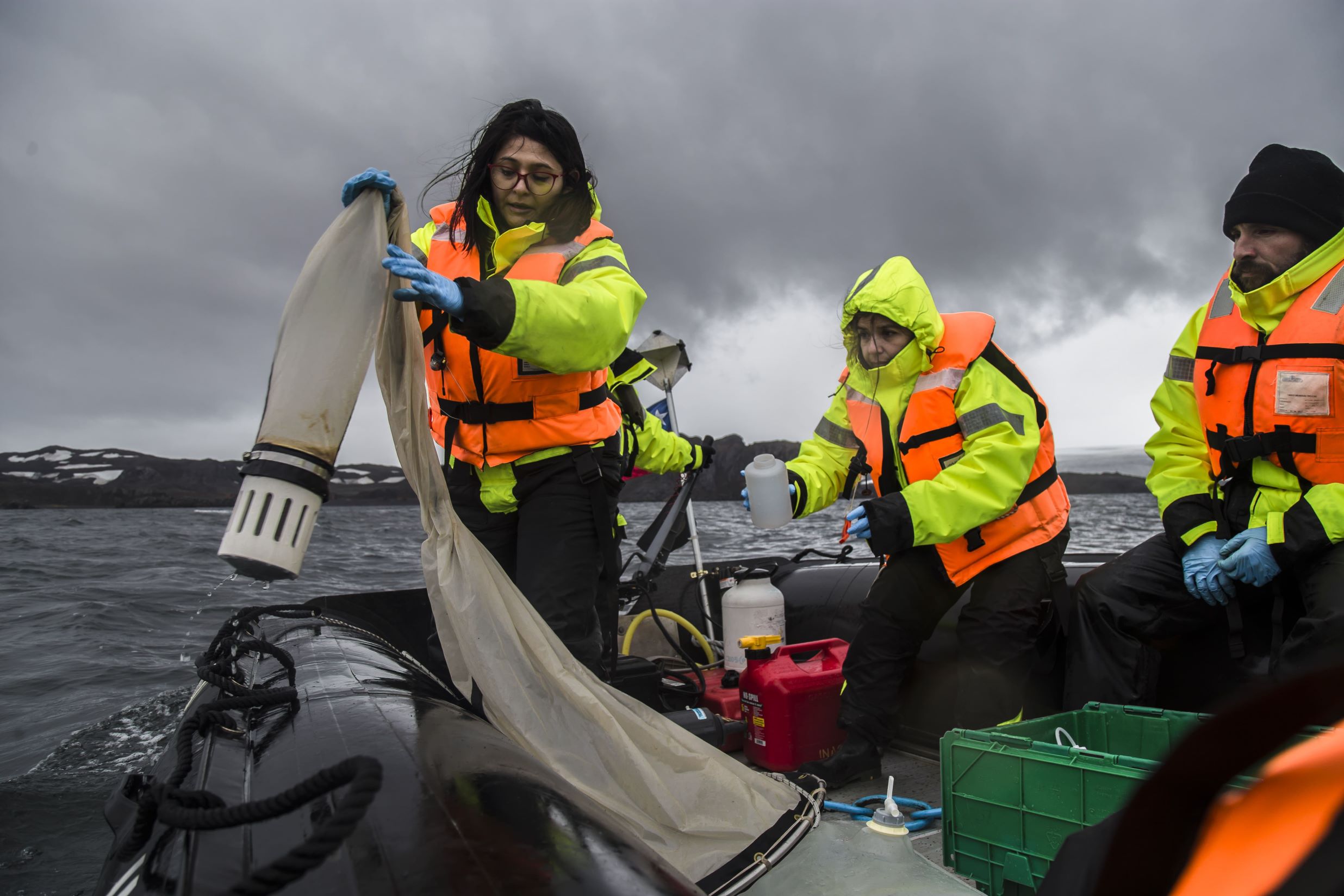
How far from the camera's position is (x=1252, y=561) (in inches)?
91.7

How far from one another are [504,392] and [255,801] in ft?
4.72

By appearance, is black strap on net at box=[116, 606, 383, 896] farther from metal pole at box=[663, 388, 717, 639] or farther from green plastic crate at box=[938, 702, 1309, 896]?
metal pole at box=[663, 388, 717, 639]

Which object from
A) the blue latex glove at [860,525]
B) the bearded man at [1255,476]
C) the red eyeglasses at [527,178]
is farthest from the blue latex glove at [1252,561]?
the red eyeglasses at [527,178]

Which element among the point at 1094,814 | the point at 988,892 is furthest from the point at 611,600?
the point at 1094,814

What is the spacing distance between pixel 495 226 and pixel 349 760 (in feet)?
5.99

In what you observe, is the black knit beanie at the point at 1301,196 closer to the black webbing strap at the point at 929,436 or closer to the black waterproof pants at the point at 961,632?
the black webbing strap at the point at 929,436

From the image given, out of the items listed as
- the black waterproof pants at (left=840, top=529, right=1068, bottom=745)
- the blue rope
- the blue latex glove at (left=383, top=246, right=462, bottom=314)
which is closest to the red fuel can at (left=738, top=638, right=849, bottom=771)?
the black waterproof pants at (left=840, top=529, right=1068, bottom=745)

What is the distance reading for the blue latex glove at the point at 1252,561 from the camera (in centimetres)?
232

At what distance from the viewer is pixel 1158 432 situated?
2.90m

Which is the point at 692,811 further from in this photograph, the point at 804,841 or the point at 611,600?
the point at 611,600

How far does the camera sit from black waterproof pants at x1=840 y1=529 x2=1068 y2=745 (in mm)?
2717

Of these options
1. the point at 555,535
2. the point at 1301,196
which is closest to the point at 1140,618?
the point at 1301,196

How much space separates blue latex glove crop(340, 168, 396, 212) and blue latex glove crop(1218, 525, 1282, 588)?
2.42m

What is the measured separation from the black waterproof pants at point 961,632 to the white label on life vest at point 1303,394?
0.77 m
